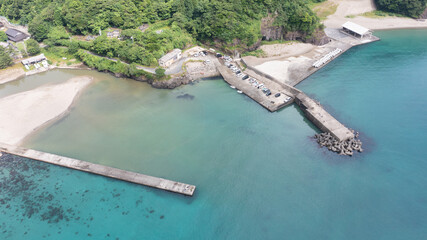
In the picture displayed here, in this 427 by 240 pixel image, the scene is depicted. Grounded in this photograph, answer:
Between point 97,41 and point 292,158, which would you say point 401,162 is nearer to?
point 292,158

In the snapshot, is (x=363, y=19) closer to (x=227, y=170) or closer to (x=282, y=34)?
(x=282, y=34)

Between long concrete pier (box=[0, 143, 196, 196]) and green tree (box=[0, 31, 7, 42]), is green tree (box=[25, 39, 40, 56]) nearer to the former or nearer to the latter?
green tree (box=[0, 31, 7, 42])

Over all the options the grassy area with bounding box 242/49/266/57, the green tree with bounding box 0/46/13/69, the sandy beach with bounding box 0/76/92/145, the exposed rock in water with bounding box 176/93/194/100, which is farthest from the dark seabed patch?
the grassy area with bounding box 242/49/266/57

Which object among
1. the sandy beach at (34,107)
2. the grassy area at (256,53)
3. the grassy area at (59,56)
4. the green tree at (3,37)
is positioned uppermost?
the green tree at (3,37)

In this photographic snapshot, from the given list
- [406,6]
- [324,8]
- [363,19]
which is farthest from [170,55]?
[406,6]

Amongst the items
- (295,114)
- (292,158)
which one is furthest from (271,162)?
(295,114)

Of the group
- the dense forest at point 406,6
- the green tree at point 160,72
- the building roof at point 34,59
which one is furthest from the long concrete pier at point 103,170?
the dense forest at point 406,6

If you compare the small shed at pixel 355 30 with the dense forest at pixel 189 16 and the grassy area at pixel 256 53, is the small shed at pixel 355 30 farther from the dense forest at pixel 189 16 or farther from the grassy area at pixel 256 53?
the grassy area at pixel 256 53
